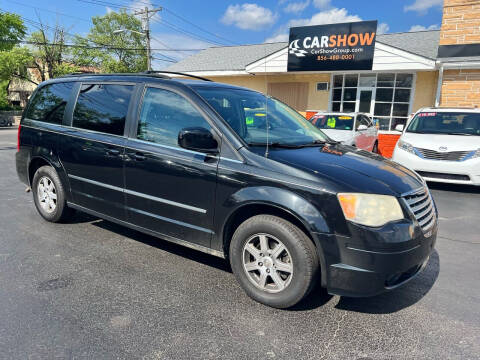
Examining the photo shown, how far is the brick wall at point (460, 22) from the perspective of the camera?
10.4m

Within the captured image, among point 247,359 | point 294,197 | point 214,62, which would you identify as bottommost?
point 247,359

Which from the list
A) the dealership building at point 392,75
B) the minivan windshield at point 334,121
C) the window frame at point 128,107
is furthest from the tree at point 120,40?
the window frame at point 128,107

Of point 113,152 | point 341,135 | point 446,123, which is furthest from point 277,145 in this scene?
point 341,135

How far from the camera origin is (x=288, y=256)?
2.72 m

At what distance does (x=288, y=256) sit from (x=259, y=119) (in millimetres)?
1463

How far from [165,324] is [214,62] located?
1787 cm

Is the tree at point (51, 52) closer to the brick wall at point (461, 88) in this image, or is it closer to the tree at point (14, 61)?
the tree at point (14, 61)

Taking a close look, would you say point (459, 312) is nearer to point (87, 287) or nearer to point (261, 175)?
point (261, 175)

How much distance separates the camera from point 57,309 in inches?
108

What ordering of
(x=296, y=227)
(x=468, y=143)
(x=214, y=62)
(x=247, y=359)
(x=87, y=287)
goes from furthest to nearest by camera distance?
(x=214, y=62)
(x=468, y=143)
(x=87, y=287)
(x=296, y=227)
(x=247, y=359)

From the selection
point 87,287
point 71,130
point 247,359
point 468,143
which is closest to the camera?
point 247,359

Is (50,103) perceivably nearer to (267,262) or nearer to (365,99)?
(267,262)

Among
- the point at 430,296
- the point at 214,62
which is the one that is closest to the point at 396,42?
the point at 214,62

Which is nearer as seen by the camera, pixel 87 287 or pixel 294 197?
pixel 294 197
